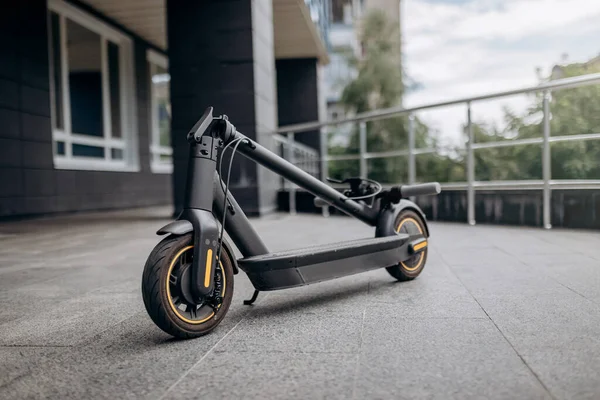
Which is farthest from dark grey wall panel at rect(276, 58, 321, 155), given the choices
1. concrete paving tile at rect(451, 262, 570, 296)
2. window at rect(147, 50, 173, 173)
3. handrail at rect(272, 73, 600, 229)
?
concrete paving tile at rect(451, 262, 570, 296)

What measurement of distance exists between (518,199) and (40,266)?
172 inches

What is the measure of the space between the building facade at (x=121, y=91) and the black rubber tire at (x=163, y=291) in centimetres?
503

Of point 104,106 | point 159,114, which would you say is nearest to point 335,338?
point 104,106

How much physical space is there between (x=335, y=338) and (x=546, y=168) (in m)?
3.93

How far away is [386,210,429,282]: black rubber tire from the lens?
9.59 ft

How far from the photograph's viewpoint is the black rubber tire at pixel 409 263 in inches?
115

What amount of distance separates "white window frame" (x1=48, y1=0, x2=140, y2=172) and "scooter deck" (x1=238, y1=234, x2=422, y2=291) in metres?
6.73

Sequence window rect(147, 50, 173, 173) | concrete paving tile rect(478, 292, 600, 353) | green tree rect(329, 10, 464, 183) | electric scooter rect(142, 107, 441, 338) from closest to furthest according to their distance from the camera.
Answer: concrete paving tile rect(478, 292, 600, 353), electric scooter rect(142, 107, 441, 338), window rect(147, 50, 173, 173), green tree rect(329, 10, 464, 183)

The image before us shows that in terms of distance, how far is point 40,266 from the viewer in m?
3.65

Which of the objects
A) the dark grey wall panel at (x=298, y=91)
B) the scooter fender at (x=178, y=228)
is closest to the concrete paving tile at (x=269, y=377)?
the scooter fender at (x=178, y=228)

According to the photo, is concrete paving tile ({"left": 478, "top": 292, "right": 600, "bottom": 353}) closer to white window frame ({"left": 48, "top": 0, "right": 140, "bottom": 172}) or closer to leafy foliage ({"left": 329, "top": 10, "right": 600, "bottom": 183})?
leafy foliage ({"left": 329, "top": 10, "right": 600, "bottom": 183})

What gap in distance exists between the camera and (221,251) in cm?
209

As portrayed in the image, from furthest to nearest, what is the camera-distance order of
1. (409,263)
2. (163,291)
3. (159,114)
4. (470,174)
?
(159,114) → (470,174) → (409,263) → (163,291)

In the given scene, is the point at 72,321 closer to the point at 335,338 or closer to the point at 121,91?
the point at 335,338
